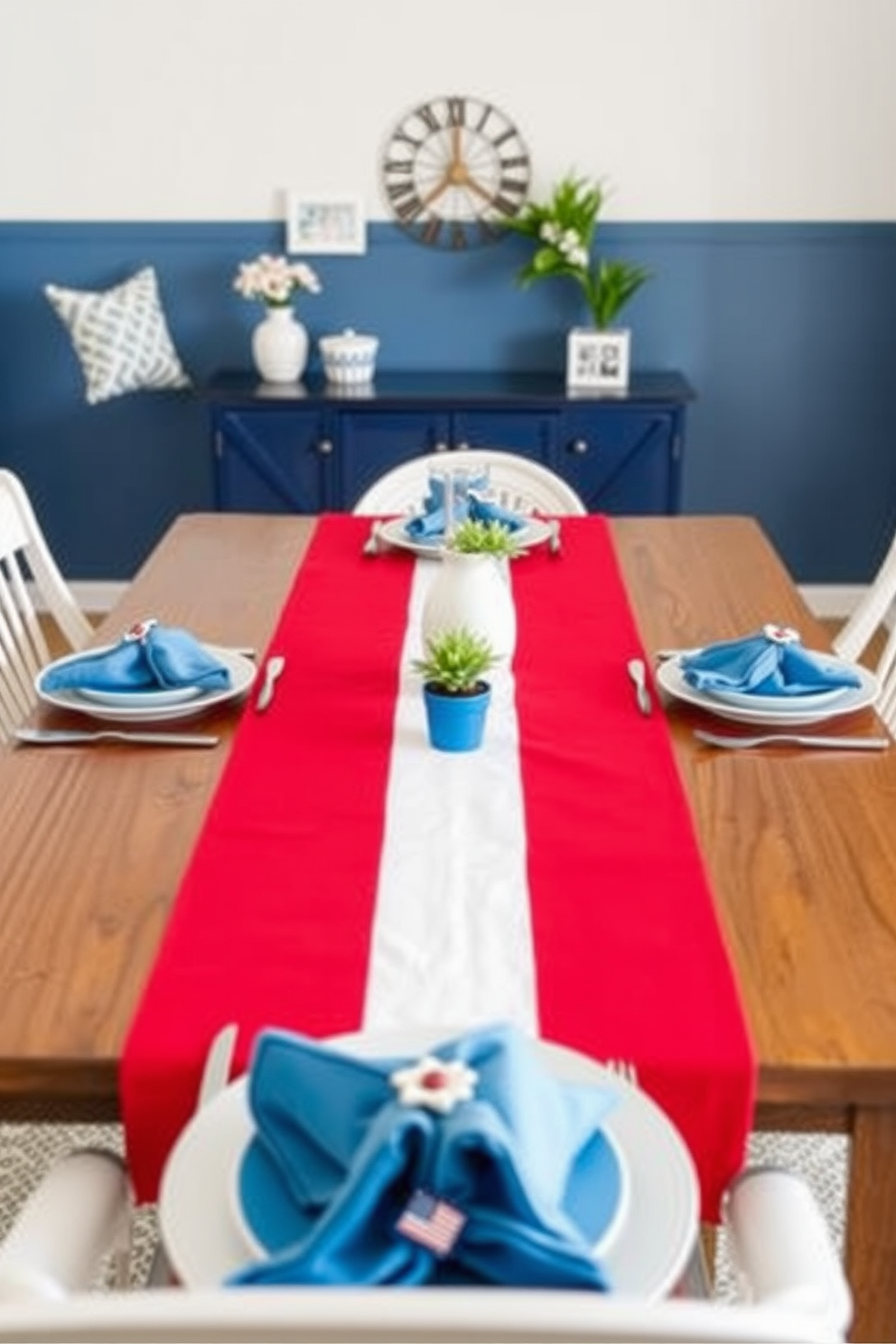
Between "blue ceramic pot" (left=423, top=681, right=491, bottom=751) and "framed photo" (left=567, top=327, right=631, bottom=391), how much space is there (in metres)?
2.46

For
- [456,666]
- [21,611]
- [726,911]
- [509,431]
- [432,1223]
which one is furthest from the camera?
[509,431]

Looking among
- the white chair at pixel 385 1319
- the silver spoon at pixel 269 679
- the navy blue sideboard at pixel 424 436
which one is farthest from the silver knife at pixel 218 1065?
the navy blue sideboard at pixel 424 436

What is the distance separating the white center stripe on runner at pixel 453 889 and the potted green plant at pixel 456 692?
19 mm

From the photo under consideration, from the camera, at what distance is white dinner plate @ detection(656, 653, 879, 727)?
1582 mm

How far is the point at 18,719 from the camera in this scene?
1.99m

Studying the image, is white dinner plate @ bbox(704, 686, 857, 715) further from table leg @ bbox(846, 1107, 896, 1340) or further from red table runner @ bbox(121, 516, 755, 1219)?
table leg @ bbox(846, 1107, 896, 1340)

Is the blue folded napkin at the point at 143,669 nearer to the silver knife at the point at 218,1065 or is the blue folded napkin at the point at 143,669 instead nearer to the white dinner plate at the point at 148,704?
the white dinner plate at the point at 148,704

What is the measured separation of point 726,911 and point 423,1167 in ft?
1.56

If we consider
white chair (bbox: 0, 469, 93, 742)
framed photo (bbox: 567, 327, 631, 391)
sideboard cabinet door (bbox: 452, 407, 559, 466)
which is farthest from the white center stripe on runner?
framed photo (bbox: 567, 327, 631, 391)

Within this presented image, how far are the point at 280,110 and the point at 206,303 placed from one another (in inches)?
21.3

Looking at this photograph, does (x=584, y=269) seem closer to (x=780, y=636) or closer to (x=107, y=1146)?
(x=780, y=636)

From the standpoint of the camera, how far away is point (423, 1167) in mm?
822

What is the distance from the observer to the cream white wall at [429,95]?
12.5 feet

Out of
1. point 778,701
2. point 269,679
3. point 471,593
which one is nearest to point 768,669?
point 778,701
